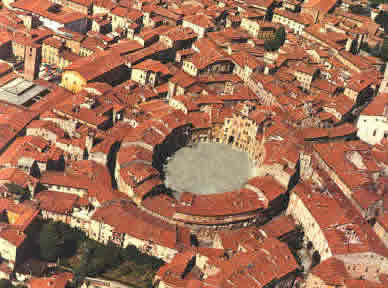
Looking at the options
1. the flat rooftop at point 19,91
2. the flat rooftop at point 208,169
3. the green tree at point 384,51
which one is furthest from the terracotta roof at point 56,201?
the green tree at point 384,51

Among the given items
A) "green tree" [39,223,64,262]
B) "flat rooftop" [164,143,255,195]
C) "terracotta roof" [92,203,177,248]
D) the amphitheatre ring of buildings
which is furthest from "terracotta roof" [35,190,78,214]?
"flat rooftop" [164,143,255,195]

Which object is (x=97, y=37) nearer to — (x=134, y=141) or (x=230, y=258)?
(x=134, y=141)

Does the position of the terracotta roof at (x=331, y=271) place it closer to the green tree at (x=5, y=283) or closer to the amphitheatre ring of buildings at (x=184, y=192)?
the amphitheatre ring of buildings at (x=184, y=192)

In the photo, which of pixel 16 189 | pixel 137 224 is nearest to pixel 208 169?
pixel 137 224

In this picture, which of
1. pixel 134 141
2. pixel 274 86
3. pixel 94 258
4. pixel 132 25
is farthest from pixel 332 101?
pixel 94 258

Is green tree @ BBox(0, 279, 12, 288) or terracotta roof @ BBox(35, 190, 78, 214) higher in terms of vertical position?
terracotta roof @ BBox(35, 190, 78, 214)

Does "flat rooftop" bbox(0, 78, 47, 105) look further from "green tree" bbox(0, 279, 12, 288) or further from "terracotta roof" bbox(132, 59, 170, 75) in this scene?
"green tree" bbox(0, 279, 12, 288)
